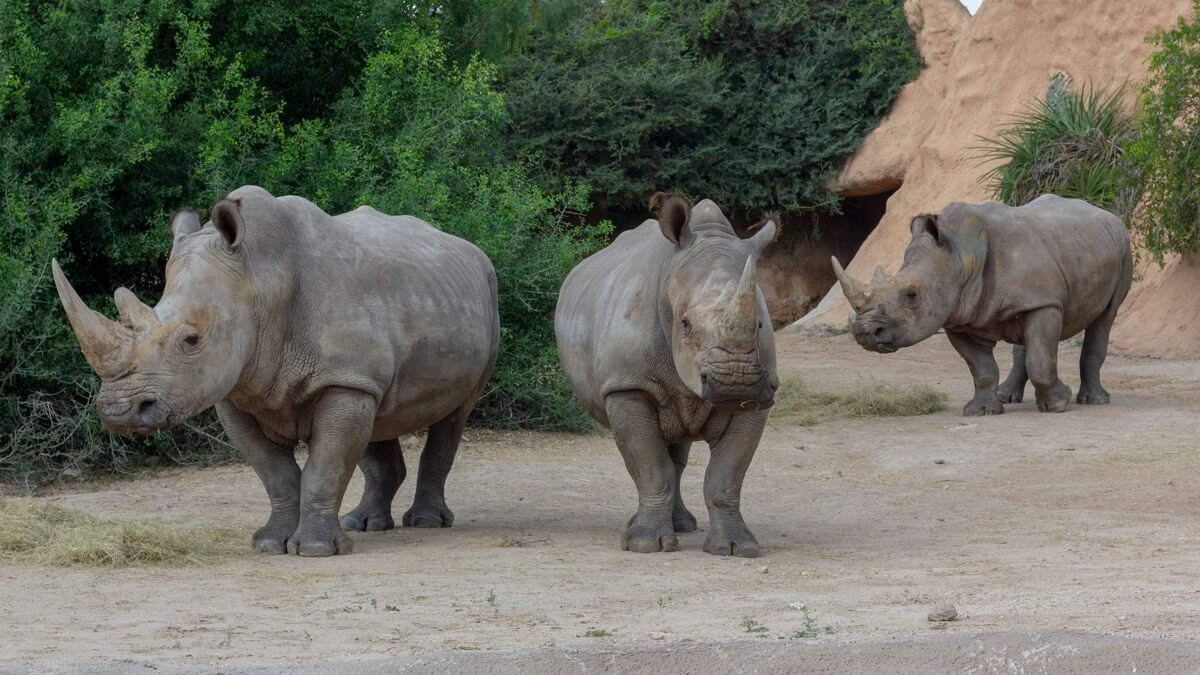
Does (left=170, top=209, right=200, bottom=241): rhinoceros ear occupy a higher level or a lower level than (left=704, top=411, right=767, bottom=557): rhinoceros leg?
higher

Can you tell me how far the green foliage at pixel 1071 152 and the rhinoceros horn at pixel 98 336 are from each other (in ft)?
40.1

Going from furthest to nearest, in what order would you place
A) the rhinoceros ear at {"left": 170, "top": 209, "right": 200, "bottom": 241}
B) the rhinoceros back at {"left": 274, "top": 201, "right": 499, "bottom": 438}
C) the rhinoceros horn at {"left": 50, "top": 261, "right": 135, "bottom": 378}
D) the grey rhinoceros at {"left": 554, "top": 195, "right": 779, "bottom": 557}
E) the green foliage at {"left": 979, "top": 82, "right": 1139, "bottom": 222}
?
1. the green foliage at {"left": 979, "top": 82, "right": 1139, "bottom": 222}
2. the rhinoceros ear at {"left": 170, "top": 209, "right": 200, "bottom": 241}
3. the rhinoceros back at {"left": 274, "top": 201, "right": 499, "bottom": 438}
4. the grey rhinoceros at {"left": 554, "top": 195, "right": 779, "bottom": 557}
5. the rhinoceros horn at {"left": 50, "top": 261, "right": 135, "bottom": 378}

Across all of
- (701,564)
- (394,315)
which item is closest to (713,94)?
(394,315)

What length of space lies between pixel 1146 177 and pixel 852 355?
138 inches

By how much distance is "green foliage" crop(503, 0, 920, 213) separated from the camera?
20.9 metres

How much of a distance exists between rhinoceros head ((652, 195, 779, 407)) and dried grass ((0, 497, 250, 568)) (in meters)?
2.22

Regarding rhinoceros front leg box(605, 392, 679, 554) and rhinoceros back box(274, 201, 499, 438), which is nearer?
rhinoceros front leg box(605, 392, 679, 554)

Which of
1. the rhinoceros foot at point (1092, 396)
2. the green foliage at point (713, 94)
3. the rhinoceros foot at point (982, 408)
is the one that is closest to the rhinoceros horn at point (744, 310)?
the rhinoceros foot at point (982, 408)

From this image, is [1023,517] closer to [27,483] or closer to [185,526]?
[185,526]

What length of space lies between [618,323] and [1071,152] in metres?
11.9

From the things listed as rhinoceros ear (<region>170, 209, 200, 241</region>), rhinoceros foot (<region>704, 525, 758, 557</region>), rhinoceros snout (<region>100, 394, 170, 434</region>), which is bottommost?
rhinoceros foot (<region>704, 525, 758, 557</region>)

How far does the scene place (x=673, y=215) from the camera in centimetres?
702

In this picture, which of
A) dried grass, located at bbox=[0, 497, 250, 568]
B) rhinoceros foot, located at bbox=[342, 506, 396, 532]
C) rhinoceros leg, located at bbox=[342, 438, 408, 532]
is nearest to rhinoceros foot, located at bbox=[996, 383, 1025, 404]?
rhinoceros leg, located at bbox=[342, 438, 408, 532]

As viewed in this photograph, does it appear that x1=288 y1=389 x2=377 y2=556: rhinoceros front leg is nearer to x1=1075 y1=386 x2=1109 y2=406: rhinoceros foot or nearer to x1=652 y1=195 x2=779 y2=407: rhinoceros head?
x1=652 y1=195 x2=779 y2=407: rhinoceros head
